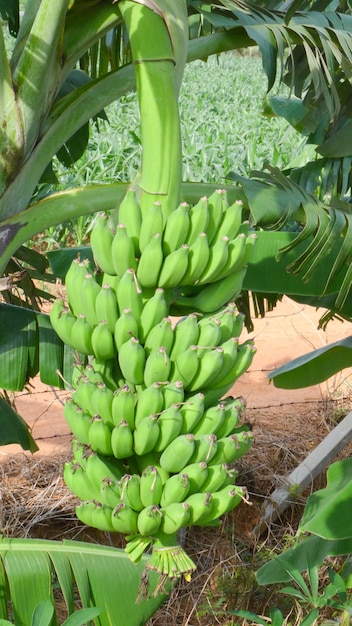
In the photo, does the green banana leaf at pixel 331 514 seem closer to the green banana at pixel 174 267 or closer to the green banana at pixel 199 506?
the green banana at pixel 199 506

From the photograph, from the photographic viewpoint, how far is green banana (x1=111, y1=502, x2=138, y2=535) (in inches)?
58.8

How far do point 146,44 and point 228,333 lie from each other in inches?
23.9

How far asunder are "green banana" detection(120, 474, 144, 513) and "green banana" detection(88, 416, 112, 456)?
7 centimetres

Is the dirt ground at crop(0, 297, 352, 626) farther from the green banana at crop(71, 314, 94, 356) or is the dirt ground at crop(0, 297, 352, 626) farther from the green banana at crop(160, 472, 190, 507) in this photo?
the green banana at crop(160, 472, 190, 507)

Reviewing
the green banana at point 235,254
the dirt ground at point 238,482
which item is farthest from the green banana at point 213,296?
the dirt ground at point 238,482

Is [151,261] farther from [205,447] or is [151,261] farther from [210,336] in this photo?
[205,447]

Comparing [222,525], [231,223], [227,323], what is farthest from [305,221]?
[222,525]

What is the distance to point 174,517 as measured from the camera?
1.47 m

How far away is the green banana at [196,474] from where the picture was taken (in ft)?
4.93

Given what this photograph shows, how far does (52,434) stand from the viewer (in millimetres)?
4266

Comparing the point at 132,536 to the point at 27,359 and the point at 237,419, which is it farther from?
the point at 27,359

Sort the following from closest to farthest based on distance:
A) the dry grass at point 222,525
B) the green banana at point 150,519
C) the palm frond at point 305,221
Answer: the green banana at point 150,519 < the palm frond at point 305,221 < the dry grass at point 222,525

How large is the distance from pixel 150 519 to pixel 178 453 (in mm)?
136

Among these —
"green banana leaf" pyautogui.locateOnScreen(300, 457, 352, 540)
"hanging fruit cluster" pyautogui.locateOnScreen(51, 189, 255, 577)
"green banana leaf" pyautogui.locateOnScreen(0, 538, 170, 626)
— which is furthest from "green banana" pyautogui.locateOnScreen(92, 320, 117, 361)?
"green banana leaf" pyautogui.locateOnScreen(300, 457, 352, 540)
